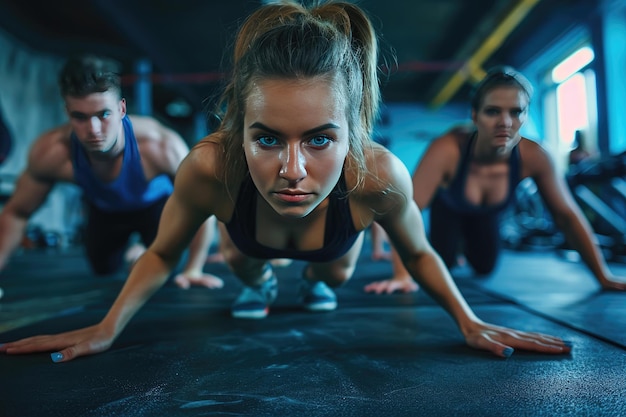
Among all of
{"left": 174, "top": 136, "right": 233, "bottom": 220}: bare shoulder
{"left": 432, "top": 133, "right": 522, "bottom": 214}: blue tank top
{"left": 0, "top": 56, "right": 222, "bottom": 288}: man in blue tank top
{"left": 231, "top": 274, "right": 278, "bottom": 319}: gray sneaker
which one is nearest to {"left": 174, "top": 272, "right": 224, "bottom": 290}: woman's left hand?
{"left": 0, "top": 56, "right": 222, "bottom": 288}: man in blue tank top

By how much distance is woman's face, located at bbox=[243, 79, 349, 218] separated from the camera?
33.2 inches

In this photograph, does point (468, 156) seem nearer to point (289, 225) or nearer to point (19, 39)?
point (289, 225)

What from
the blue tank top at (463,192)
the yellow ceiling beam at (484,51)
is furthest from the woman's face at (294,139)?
the yellow ceiling beam at (484,51)

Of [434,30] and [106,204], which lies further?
[434,30]

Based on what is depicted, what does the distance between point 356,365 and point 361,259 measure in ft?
8.97

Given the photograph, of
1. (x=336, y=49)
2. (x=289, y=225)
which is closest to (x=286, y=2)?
(x=336, y=49)

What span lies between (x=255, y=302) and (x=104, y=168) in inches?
25.9

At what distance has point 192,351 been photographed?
3.80 feet

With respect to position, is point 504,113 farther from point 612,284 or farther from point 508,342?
point 612,284

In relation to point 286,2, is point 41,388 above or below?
below

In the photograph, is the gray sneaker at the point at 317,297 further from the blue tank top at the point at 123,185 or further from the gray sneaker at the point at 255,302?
the blue tank top at the point at 123,185

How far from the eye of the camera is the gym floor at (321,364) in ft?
2.66

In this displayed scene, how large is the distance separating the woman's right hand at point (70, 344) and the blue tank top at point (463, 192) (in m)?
1.31

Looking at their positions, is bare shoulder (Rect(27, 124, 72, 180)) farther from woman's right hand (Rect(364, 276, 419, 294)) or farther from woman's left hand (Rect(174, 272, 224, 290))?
woman's right hand (Rect(364, 276, 419, 294))
